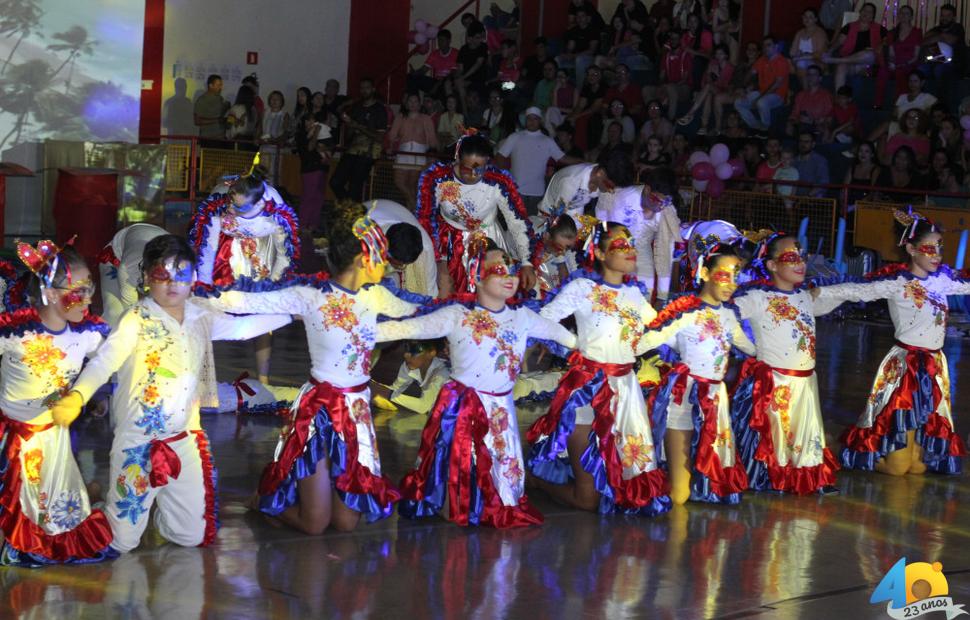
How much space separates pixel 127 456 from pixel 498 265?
179 cm

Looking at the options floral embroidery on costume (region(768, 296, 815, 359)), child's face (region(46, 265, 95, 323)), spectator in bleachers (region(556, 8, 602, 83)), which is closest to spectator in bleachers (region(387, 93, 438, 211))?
spectator in bleachers (region(556, 8, 602, 83))

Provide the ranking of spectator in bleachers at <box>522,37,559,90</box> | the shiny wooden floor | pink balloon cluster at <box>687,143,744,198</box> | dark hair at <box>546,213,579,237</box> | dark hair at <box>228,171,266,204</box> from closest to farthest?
the shiny wooden floor, dark hair at <box>228,171,266,204</box>, dark hair at <box>546,213,579,237</box>, pink balloon cluster at <box>687,143,744,198</box>, spectator in bleachers at <box>522,37,559,90</box>

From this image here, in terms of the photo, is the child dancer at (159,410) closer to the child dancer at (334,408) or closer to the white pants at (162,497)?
the white pants at (162,497)

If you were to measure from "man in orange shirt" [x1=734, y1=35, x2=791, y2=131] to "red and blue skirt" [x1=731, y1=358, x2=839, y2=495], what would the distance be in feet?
29.3

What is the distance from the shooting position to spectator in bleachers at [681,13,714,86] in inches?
653

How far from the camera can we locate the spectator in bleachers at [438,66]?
19.3m

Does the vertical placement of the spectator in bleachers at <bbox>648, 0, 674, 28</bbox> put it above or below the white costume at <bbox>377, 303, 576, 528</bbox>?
above

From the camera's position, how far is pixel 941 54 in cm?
1520

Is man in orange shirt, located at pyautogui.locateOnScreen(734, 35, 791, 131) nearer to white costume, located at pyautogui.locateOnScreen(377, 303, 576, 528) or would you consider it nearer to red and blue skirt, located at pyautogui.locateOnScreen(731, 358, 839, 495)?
red and blue skirt, located at pyautogui.locateOnScreen(731, 358, 839, 495)

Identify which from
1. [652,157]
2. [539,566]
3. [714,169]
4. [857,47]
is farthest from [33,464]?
[857,47]

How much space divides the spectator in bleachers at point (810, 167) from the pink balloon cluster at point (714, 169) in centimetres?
63

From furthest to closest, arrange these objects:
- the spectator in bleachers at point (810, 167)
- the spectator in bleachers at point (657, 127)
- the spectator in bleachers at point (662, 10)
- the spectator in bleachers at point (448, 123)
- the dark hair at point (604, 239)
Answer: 1. the spectator in bleachers at point (662, 10)
2. the spectator in bleachers at point (448, 123)
3. the spectator in bleachers at point (657, 127)
4. the spectator in bleachers at point (810, 167)
5. the dark hair at point (604, 239)

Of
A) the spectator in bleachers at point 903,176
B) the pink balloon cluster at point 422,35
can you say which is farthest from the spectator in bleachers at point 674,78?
the pink balloon cluster at point 422,35

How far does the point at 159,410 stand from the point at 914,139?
34.4 ft
